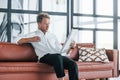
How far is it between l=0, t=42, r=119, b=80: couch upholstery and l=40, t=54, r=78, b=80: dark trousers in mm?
146

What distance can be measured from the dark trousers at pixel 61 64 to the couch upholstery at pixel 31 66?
0.15m

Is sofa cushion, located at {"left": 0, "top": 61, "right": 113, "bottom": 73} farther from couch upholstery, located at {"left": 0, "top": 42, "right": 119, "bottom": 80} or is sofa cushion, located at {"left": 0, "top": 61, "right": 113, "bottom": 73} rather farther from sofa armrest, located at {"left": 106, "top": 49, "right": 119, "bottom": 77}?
sofa armrest, located at {"left": 106, "top": 49, "right": 119, "bottom": 77}

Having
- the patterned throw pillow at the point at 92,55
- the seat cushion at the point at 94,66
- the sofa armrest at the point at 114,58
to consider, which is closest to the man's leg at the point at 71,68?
the seat cushion at the point at 94,66

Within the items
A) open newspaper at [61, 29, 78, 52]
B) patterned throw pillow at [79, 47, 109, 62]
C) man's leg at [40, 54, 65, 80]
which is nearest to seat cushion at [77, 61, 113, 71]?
patterned throw pillow at [79, 47, 109, 62]

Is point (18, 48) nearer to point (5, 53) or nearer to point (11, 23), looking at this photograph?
point (5, 53)

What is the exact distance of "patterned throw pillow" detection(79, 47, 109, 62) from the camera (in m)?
4.11

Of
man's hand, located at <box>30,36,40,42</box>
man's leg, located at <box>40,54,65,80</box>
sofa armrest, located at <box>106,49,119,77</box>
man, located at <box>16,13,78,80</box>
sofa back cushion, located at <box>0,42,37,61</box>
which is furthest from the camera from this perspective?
sofa armrest, located at <box>106,49,119,77</box>

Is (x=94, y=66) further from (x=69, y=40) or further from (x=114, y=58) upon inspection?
(x=69, y=40)

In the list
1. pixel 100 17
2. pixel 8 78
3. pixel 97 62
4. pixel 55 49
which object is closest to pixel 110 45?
pixel 100 17

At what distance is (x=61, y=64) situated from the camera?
315 cm

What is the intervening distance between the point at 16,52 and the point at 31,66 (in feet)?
1.68

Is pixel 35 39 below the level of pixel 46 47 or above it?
above

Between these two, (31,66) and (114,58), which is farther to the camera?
(114,58)

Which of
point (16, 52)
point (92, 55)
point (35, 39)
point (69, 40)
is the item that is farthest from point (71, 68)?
point (92, 55)
